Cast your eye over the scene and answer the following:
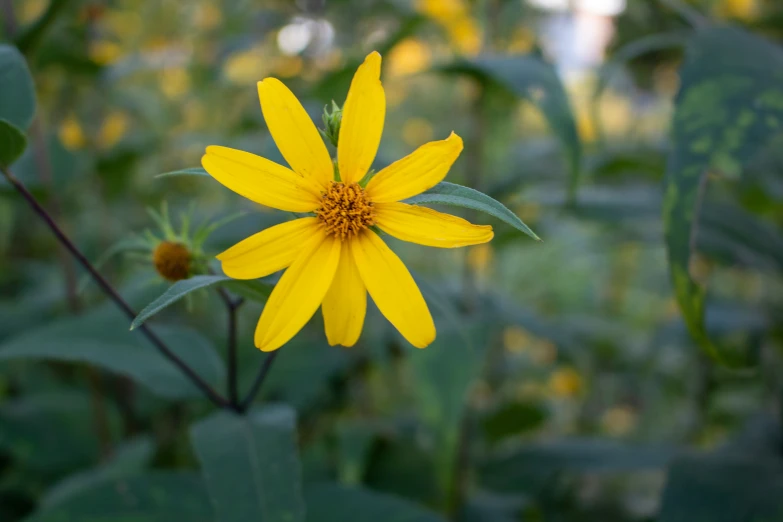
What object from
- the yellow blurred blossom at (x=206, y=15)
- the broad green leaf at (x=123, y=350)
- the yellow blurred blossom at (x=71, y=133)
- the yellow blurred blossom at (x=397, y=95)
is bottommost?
the broad green leaf at (x=123, y=350)

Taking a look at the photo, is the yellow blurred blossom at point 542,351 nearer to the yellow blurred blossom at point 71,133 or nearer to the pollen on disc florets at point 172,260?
the yellow blurred blossom at point 71,133

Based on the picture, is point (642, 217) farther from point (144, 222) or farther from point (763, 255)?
point (144, 222)

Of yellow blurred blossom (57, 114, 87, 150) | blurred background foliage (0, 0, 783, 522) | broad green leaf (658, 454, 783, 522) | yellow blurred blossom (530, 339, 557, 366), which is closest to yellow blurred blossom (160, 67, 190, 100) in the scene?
blurred background foliage (0, 0, 783, 522)

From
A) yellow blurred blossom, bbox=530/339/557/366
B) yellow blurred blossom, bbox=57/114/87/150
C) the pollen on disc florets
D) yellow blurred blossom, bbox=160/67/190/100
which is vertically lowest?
the pollen on disc florets

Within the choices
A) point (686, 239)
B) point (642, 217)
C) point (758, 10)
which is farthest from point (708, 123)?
point (758, 10)

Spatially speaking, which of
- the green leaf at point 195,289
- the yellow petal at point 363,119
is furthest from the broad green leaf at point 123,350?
the yellow petal at point 363,119

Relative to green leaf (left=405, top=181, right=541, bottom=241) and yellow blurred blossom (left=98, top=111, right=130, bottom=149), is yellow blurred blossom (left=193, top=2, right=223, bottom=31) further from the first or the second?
green leaf (left=405, top=181, right=541, bottom=241)

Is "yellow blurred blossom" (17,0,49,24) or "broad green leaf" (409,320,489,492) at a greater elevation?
"yellow blurred blossom" (17,0,49,24)
